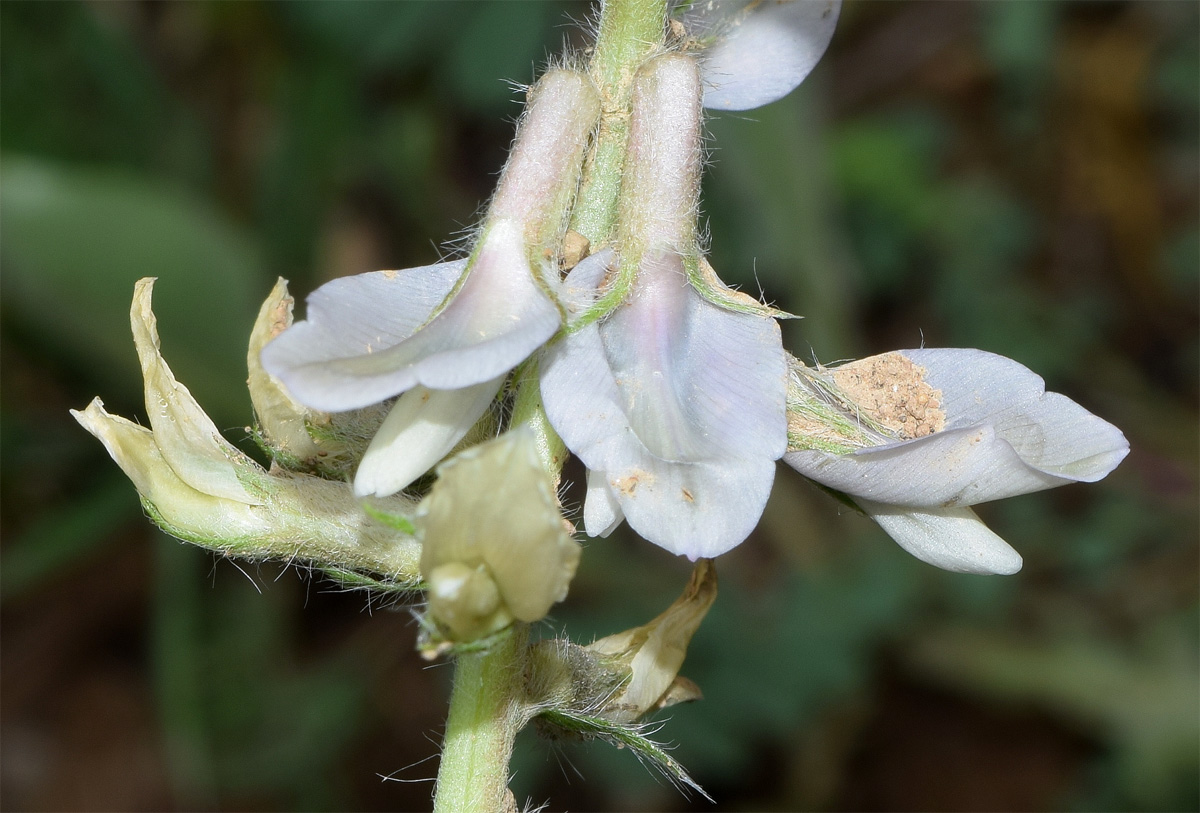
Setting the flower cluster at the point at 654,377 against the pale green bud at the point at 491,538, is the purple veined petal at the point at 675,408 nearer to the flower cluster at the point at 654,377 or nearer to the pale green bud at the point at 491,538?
the flower cluster at the point at 654,377

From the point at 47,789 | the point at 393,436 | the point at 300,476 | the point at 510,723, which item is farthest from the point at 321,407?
the point at 47,789

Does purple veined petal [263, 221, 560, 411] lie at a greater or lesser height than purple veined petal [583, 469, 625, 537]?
greater

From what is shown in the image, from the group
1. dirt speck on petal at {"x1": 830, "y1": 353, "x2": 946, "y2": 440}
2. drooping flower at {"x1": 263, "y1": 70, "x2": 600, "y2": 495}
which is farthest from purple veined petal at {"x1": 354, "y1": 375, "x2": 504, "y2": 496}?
dirt speck on petal at {"x1": 830, "y1": 353, "x2": 946, "y2": 440}

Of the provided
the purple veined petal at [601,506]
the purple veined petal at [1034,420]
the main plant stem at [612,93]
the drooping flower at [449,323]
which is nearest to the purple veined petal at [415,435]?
the drooping flower at [449,323]

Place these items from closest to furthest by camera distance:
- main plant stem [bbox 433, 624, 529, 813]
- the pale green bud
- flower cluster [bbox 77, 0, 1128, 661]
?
the pale green bud < flower cluster [bbox 77, 0, 1128, 661] < main plant stem [bbox 433, 624, 529, 813]

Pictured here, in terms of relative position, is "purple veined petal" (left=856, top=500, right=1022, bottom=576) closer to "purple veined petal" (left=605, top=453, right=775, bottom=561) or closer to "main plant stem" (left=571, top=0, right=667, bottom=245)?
"purple veined petal" (left=605, top=453, right=775, bottom=561)

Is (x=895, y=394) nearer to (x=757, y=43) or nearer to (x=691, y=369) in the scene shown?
(x=691, y=369)
